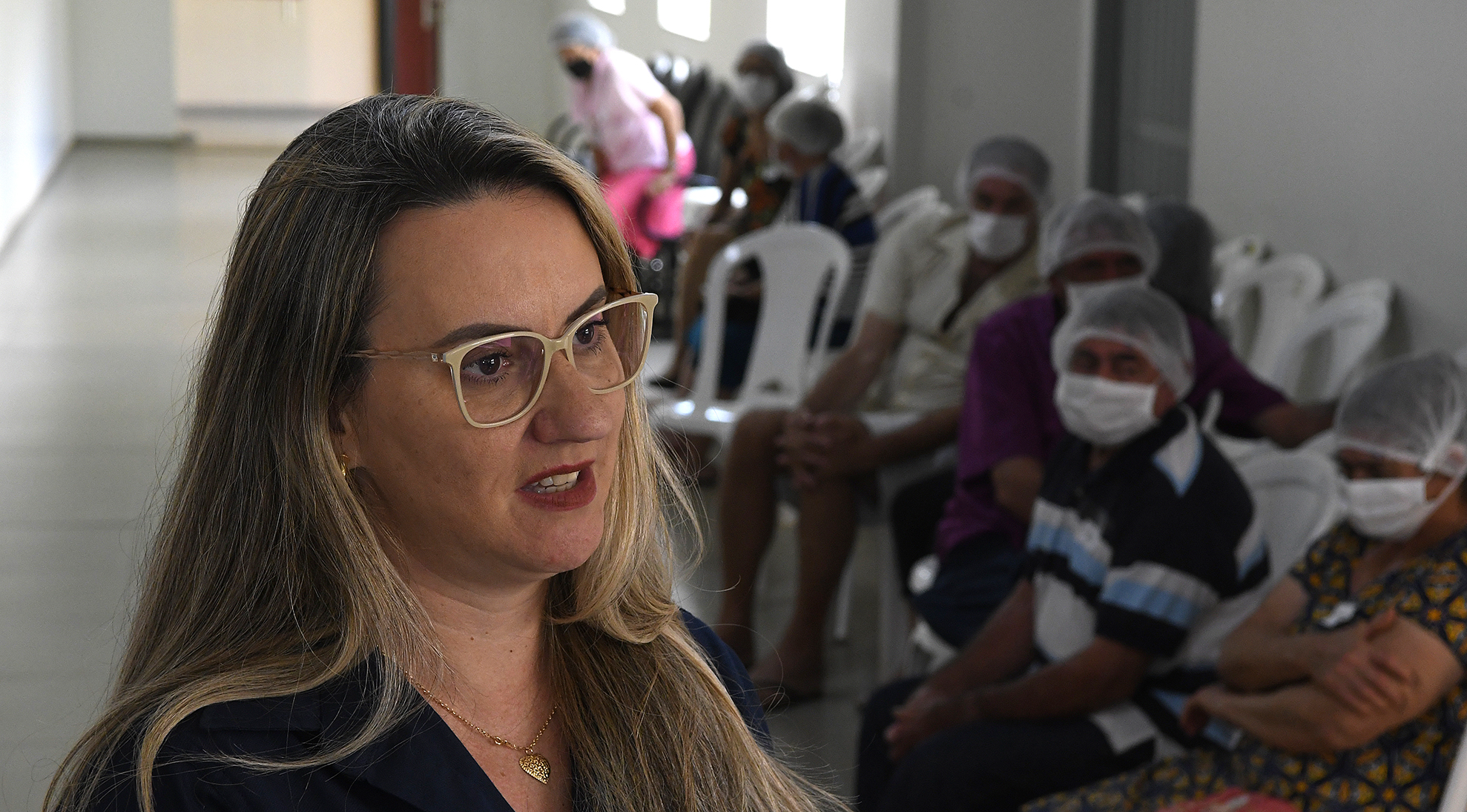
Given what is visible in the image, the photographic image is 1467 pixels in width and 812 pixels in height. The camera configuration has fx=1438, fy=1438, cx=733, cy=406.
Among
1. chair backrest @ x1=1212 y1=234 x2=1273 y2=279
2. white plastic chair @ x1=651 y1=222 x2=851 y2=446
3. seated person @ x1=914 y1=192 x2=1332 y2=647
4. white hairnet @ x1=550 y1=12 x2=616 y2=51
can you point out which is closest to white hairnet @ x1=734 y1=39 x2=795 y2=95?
white plastic chair @ x1=651 y1=222 x2=851 y2=446

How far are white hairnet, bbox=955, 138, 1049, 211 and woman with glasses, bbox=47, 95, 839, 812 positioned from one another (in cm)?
293

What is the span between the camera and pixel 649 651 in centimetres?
123

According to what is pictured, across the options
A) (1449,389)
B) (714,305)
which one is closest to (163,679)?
(1449,389)

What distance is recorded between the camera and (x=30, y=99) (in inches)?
455

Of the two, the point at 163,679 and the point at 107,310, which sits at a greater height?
the point at 163,679

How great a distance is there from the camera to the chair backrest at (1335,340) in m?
3.29

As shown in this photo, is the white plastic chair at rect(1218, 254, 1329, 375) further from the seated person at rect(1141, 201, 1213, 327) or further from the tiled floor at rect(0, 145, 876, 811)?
the tiled floor at rect(0, 145, 876, 811)

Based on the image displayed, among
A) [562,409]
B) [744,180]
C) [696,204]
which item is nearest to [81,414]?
[744,180]

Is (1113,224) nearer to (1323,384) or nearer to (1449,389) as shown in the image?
(1323,384)

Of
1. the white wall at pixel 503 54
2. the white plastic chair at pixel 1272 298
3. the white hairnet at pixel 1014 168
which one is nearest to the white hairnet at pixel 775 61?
the white hairnet at pixel 1014 168

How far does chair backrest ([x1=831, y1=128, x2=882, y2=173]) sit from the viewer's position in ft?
21.8

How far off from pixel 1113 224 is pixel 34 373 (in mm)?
5227

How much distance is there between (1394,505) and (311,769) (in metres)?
1.66

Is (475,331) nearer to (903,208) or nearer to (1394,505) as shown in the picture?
(1394,505)
